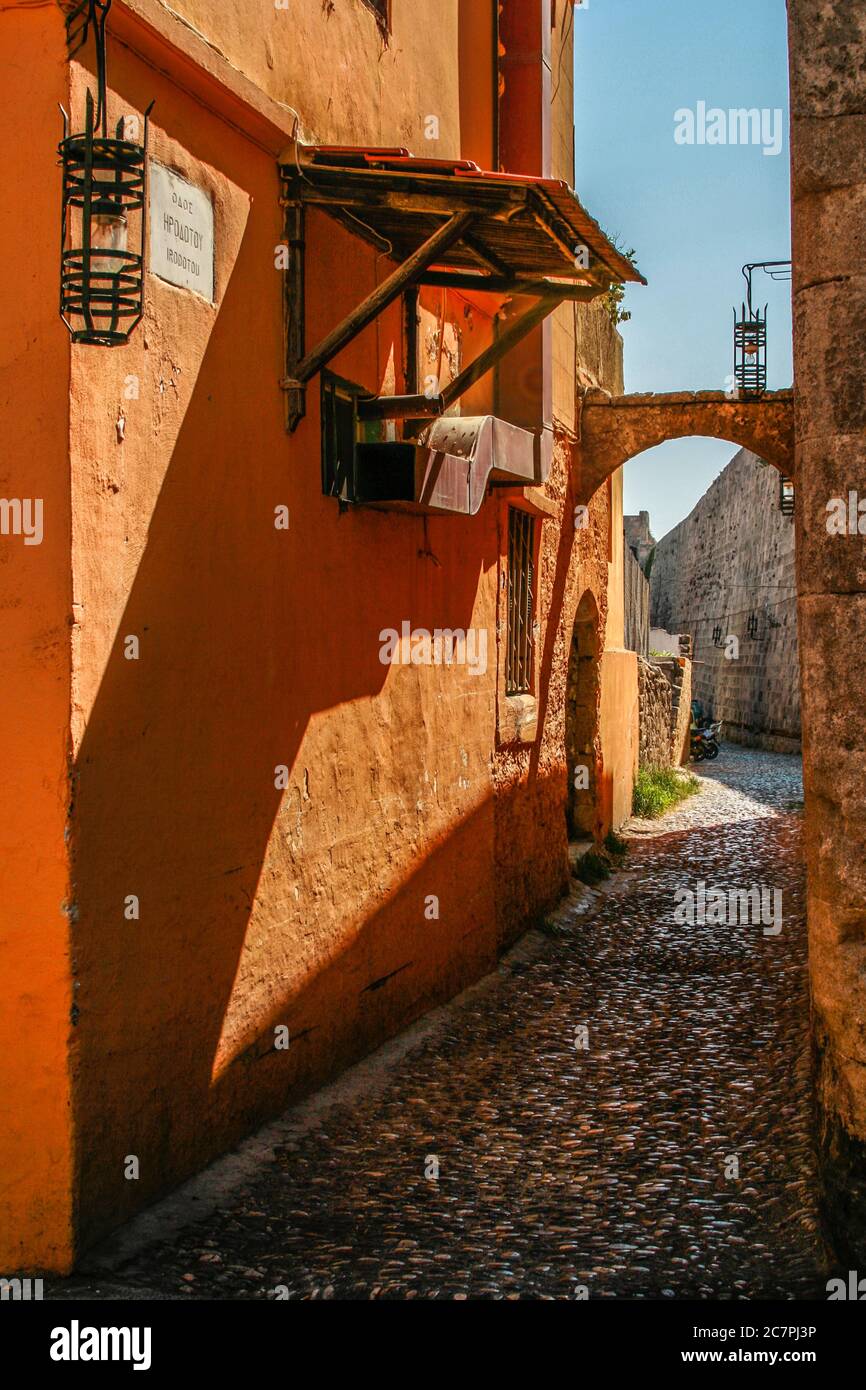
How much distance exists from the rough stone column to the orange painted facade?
6.37 ft

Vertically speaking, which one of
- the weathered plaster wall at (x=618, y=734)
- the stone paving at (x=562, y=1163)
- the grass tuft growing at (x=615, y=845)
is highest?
the weathered plaster wall at (x=618, y=734)

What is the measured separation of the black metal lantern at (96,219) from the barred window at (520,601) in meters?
5.65

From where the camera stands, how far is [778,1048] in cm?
623

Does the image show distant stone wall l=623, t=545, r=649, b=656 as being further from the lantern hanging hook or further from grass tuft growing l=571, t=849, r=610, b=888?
the lantern hanging hook

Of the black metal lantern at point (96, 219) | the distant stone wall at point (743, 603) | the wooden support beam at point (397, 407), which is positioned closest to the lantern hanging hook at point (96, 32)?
the black metal lantern at point (96, 219)

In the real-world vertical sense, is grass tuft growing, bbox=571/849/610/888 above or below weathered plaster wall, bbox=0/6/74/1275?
below

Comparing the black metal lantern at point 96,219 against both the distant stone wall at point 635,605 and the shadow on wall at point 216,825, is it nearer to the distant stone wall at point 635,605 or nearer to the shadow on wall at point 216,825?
the shadow on wall at point 216,825

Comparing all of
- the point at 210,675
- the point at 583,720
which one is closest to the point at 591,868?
the point at 583,720

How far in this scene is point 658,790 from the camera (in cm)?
1609

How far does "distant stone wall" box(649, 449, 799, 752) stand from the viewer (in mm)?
25656

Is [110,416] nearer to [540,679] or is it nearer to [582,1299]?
[582,1299]

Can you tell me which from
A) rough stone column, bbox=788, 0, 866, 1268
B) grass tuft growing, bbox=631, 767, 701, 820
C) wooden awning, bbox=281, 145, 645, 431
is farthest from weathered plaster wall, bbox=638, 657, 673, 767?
rough stone column, bbox=788, 0, 866, 1268

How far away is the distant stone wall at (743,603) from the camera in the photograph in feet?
84.2

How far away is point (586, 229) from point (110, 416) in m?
2.62
